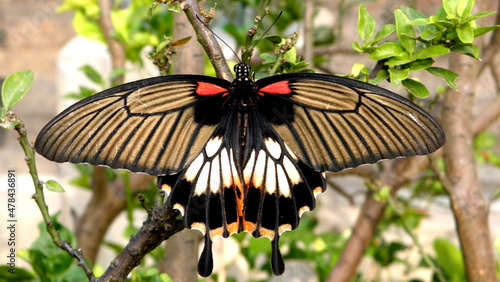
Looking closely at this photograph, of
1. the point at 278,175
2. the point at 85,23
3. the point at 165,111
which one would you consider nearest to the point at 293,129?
the point at 278,175

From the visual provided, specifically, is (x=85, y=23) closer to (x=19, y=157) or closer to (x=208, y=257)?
(x=208, y=257)

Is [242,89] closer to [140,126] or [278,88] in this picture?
[278,88]

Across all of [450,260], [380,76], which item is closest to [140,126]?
[380,76]

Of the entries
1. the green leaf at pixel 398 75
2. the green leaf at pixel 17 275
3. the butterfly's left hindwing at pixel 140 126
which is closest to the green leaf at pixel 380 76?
the green leaf at pixel 398 75

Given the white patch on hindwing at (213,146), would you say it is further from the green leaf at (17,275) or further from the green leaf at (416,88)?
the green leaf at (17,275)

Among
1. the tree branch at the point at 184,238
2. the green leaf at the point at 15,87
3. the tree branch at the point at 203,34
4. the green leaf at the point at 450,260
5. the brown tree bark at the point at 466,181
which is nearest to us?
the tree branch at the point at 203,34

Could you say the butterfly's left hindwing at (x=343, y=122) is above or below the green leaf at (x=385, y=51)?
below

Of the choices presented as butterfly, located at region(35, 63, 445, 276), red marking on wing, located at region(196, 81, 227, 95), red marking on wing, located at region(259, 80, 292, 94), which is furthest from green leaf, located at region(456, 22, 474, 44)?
red marking on wing, located at region(196, 81, 227, 95)
